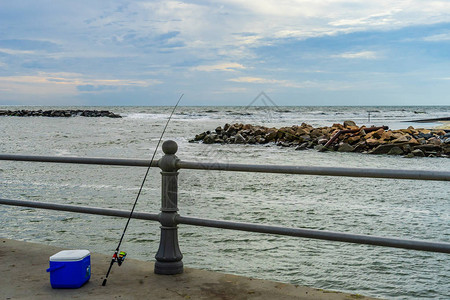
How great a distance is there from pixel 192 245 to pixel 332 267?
206 cm

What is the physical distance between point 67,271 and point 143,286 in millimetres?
629

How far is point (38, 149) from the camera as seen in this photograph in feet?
73.4

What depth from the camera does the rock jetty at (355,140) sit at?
18.5 meters

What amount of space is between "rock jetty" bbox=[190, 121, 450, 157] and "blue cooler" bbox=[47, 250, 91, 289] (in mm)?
11194

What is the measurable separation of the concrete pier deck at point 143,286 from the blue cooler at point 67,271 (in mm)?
51

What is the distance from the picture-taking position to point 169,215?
13.4ft

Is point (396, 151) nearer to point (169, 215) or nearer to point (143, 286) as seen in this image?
point (169, 215)

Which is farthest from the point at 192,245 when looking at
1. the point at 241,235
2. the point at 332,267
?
the point at 332,267

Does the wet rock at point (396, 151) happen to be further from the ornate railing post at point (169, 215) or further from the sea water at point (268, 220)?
the ornate railing post at point (169, 215)

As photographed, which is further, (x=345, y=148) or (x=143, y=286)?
(x=345, y=148)

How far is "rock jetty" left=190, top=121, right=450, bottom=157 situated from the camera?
18.5 metres

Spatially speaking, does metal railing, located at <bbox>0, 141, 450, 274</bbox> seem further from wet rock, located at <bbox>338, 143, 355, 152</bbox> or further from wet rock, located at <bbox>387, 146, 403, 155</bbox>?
wet rock, located at <bbox>338, 143, 355, 152</bbox>

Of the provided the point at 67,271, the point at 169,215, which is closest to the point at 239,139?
the point at 169,215

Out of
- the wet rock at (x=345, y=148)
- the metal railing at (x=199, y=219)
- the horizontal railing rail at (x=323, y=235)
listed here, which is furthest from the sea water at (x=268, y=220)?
the wet rock at (x=345, y=148)
